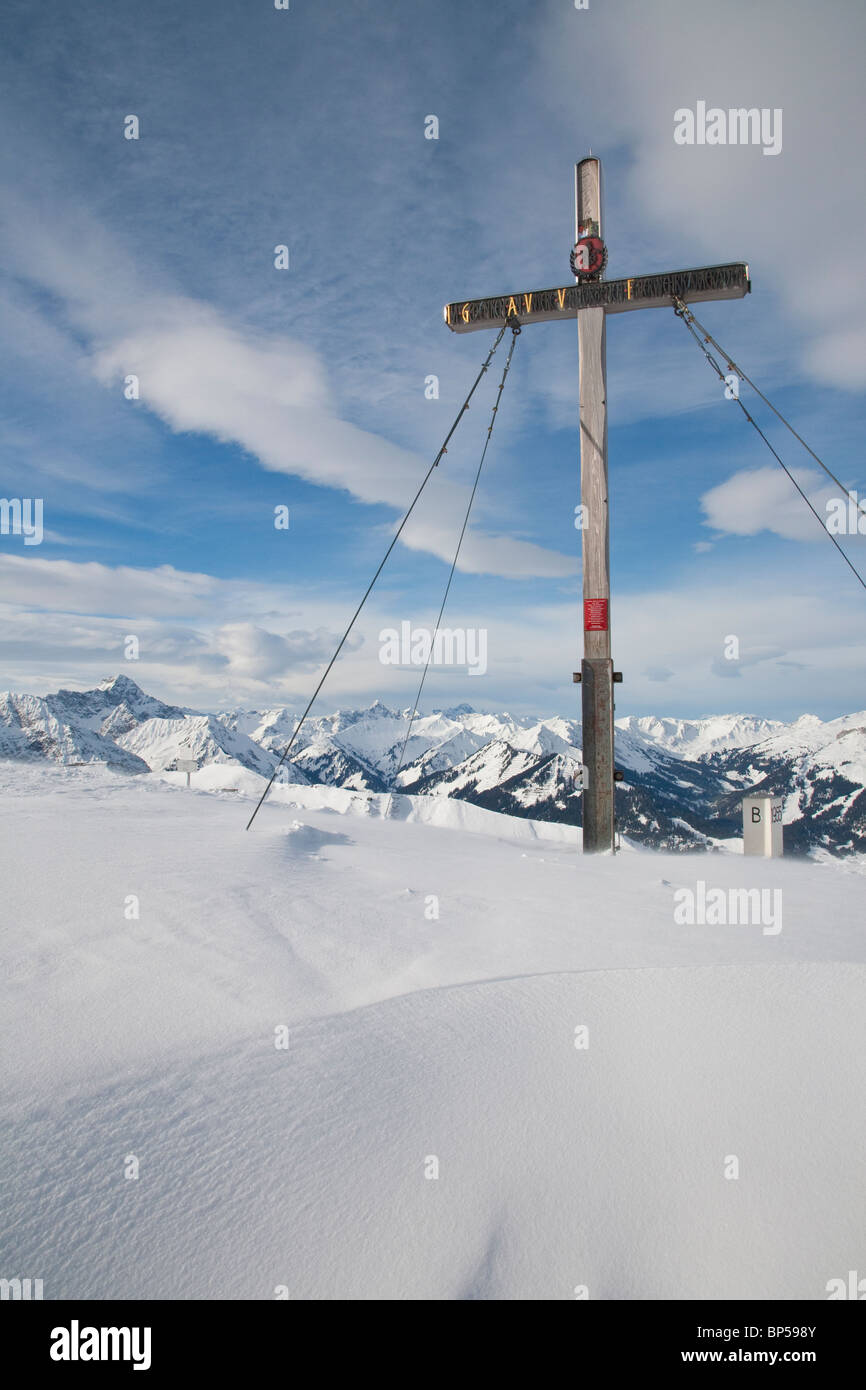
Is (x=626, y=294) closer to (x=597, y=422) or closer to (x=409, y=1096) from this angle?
(x=597, y=422)

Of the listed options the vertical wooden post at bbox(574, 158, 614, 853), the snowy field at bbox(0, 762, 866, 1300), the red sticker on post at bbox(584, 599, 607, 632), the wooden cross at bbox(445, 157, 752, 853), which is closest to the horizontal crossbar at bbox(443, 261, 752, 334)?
the wooden cross at bbox(445, 157, 752, 853)

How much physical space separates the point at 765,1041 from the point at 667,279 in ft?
31.5

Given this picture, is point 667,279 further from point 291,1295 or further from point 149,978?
point 291,1295

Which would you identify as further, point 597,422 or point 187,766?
point 187,766

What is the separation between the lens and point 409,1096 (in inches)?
111

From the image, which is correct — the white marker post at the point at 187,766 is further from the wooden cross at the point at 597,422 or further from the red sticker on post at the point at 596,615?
the red sticker on post at the point at 596,615

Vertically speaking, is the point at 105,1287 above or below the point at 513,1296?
above

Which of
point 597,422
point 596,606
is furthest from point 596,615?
point 597,422

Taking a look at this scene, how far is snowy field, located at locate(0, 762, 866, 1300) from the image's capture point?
212 centimetres

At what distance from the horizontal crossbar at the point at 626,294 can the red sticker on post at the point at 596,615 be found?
13.7 ft

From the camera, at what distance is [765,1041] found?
10.6 ft

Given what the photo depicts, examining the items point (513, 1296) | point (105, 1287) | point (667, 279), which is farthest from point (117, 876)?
point (667, 279)

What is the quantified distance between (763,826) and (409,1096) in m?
8.46

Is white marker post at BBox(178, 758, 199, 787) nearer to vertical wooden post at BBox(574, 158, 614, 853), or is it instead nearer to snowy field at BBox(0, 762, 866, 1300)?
snowy field at BBox(0, 762, 866, 1300)
